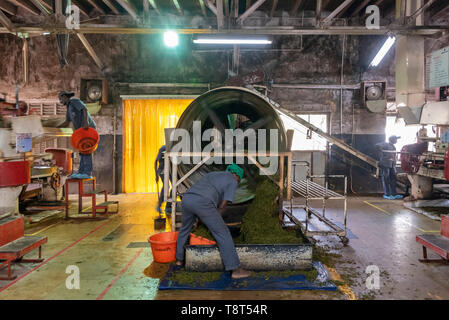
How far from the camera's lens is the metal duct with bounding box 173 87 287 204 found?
5688 mm

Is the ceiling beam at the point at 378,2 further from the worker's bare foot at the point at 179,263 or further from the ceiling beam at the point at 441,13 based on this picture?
the worker's bare foot at the point at 179,263

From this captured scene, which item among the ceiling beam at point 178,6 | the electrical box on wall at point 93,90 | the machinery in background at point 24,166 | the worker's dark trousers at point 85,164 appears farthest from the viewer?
the electrical box on wall at point 93,90

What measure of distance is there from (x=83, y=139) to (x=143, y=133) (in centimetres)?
337

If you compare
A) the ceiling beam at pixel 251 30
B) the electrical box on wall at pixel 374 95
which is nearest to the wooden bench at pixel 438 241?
the ceiling beam at pixel 251 30

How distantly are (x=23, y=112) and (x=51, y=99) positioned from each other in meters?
3.59

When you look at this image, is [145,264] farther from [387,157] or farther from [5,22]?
[387,157]

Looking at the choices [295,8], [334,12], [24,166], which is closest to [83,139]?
[24,166]

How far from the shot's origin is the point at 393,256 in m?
4.70

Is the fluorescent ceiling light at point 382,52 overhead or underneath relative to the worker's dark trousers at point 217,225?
overhead

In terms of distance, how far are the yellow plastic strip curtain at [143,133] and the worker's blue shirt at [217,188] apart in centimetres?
620

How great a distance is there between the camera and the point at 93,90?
9.51 m

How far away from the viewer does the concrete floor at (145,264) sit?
3496mm

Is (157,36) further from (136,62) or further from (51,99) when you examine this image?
(51,99)

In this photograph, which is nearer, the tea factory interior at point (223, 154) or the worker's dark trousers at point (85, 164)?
the tea factory interior at point (223, 154)
